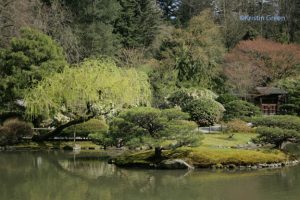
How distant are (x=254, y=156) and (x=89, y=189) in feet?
21.9

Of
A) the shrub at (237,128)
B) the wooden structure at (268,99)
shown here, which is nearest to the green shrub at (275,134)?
the shrub at (237,128)

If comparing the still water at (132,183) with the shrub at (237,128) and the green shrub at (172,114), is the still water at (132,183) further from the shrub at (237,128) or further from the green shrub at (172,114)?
the shrub at (237,128)

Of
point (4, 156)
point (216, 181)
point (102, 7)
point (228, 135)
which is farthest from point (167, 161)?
point (102, 7)

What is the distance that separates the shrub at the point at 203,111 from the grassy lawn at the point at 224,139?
123 inches

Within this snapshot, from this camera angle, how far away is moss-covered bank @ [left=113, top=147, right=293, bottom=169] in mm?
16906

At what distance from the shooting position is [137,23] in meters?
44.6

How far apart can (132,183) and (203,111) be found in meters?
15.1

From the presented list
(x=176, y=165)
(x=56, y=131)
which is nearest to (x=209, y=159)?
(x=176, y=165)

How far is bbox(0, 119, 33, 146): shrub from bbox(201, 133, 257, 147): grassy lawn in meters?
8.79

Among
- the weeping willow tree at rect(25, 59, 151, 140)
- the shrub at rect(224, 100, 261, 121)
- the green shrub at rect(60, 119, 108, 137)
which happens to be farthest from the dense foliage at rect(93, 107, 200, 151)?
the shrub at rect(224, 100, 261, 121)

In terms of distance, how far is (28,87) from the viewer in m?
23.4

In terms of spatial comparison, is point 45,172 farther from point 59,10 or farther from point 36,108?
point 59,10

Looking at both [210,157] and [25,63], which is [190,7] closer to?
[25,63]

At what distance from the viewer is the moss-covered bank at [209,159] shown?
1691 cm
